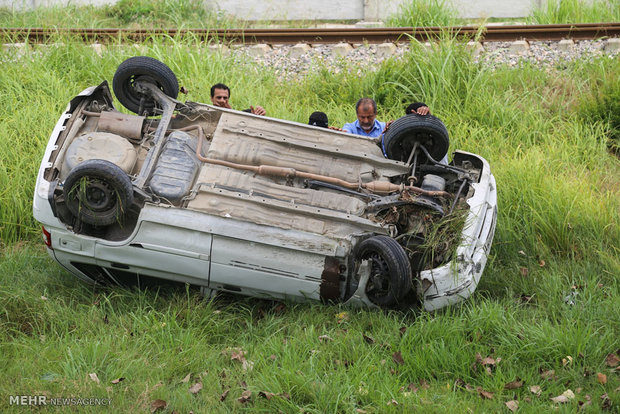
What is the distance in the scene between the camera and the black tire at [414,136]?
21.8 ft

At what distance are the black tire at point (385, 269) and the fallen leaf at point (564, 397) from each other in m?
A: 1.30

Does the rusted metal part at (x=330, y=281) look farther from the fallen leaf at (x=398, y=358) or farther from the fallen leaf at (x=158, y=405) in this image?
the fallen leaf at (x=158, y=405)

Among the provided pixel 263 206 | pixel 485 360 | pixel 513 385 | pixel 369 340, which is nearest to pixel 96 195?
pixel 263 206

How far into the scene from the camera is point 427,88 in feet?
31.0

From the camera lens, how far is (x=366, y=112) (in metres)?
7.57

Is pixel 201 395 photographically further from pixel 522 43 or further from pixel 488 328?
pixel 522 43

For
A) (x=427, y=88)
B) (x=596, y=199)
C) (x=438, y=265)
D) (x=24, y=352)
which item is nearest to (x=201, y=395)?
(x=24, y=352)

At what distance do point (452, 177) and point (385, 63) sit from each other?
136 inches

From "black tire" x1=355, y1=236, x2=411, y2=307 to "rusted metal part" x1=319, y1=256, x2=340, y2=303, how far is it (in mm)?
184

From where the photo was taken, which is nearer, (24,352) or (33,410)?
(33,410)

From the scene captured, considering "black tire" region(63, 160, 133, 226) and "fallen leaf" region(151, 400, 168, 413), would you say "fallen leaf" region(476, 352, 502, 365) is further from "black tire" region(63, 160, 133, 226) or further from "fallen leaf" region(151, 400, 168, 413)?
"black tire" region(63, 160, 133, 226)

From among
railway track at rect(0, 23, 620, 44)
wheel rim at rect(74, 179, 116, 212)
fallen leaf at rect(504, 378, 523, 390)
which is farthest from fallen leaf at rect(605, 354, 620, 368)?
railway track at rect(0, 23, 620, 44)

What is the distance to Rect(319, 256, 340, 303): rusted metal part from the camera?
5941 mm

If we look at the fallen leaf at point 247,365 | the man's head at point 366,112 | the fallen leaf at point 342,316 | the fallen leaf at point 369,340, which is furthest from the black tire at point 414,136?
the fallen leaf at point 247,365
